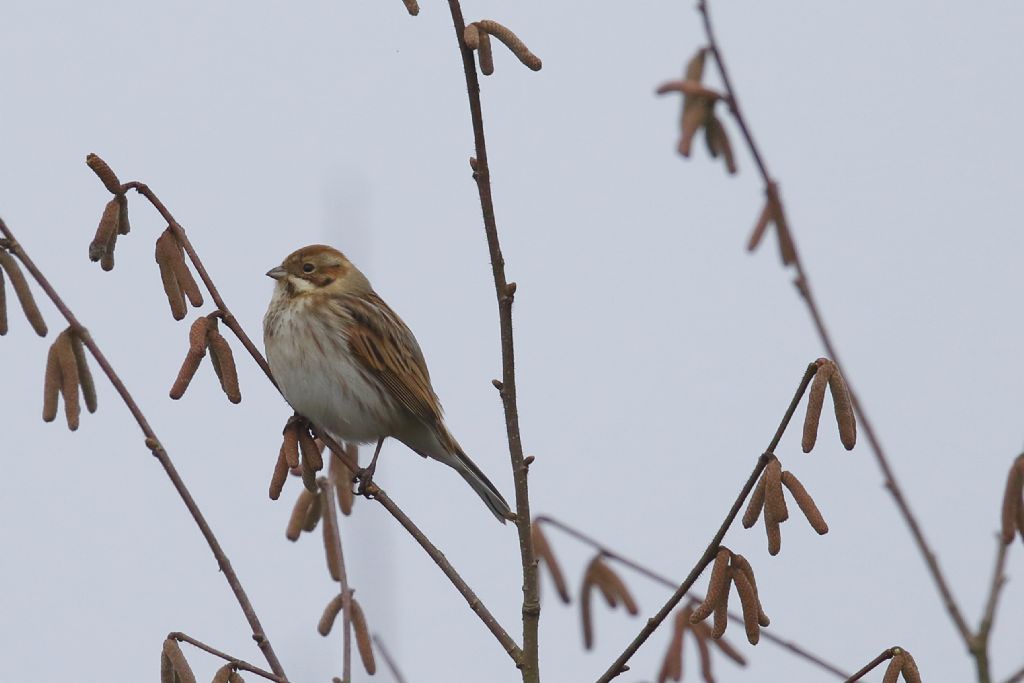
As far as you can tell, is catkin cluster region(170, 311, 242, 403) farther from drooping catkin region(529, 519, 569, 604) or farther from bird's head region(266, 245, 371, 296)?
bird's head region(266, 245, 371, 296)

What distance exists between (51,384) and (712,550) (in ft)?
5.29

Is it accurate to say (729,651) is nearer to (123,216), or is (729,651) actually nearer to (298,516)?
(298,516)

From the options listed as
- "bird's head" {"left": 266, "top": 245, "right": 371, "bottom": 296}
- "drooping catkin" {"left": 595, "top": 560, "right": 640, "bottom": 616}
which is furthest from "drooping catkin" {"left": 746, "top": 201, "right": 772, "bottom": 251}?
"bird's head" {"left": 266, "top": 245, "right": 371, "bottom": 296}

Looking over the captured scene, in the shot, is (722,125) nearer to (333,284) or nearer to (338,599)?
(338,599)

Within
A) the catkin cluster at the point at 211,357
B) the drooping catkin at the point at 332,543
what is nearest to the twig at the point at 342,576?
the drooping catkin at the point at 332,543

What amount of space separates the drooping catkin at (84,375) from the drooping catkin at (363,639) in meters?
0.92

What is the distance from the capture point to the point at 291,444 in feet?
12.5

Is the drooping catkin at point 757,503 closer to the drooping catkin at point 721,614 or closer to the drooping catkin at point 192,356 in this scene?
the drooping catkin at point 721,614

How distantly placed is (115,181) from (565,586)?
1.91 metres

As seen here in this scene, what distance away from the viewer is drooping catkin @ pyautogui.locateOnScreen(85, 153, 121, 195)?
3.32 meters

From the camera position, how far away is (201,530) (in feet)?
9.95

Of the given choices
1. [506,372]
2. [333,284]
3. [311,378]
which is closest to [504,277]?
[506,372]

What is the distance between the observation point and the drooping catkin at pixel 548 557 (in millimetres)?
4383

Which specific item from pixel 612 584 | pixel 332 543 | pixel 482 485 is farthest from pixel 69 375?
pixel 482 485
